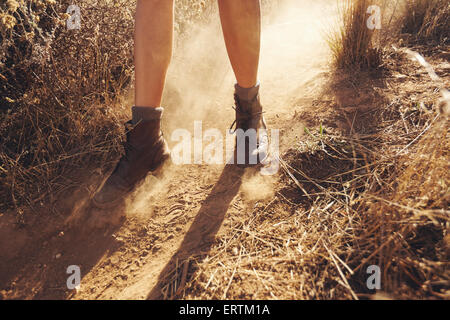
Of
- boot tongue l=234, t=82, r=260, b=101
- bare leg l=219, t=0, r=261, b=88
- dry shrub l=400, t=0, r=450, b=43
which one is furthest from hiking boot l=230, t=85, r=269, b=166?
dry shrub l=400, t=0, r=450, b=43

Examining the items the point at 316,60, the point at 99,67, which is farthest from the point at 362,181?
the point at 99,67

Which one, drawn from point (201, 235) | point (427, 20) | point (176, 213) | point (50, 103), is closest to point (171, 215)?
point (176, 213)

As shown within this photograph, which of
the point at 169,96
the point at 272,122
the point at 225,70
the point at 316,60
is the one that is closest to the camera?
the point at 272,122

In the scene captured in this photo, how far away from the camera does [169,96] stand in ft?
6.77

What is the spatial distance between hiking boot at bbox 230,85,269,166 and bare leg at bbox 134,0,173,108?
17.3 inches

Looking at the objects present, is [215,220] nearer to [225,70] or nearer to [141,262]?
[141,262]

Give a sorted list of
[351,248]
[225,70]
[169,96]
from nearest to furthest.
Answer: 1. [351,248]
2. [169,96]
3. [225,70]

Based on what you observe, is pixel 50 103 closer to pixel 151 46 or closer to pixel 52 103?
pixel 52 103

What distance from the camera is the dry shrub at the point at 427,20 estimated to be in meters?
1.98

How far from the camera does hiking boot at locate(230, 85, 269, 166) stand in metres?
1.48

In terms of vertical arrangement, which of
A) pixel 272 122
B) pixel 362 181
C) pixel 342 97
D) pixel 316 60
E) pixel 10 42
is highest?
pixel 316 60

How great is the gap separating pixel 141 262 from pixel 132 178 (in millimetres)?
391

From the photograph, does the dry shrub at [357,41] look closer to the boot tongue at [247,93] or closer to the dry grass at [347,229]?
the dry grass at [347,229]

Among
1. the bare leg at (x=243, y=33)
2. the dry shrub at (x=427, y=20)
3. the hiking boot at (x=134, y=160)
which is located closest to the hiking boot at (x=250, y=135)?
the bare leg at (x=243, y=33)
